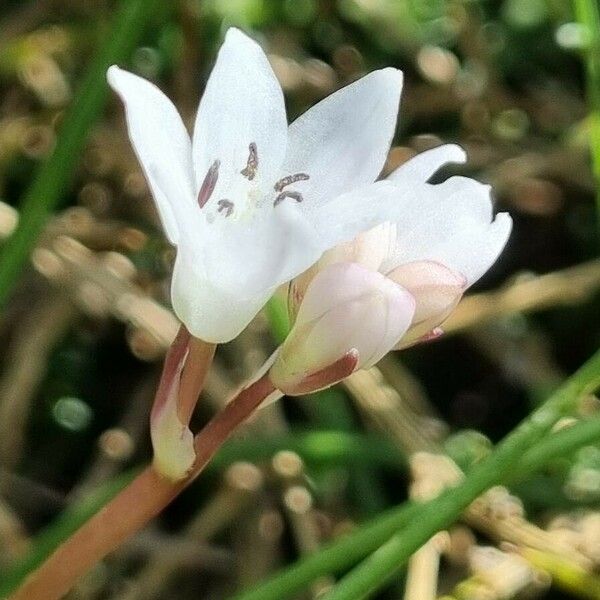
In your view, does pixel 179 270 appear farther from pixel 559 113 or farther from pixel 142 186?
pixel 559 113

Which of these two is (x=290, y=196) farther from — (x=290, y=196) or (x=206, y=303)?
(x=206, y=303)

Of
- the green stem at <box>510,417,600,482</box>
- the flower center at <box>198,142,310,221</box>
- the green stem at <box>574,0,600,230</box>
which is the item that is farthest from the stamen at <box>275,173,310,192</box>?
the green stem at <box>574,0,600,230</box>

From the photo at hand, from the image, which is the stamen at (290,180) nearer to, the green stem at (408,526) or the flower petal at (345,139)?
the flower petal at (345,139)

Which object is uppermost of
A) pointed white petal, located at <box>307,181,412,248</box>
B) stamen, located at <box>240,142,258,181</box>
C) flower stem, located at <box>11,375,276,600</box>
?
pointed white petal, located at <box>307,181,412,248</box>

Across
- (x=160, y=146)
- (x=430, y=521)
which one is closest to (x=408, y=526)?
(x=430, y=521)

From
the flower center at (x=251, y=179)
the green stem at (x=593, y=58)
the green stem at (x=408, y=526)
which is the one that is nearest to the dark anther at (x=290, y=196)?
the flower center at (x=251, y=179)

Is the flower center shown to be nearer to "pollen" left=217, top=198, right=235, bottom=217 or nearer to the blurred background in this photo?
"pollen" left=217, top=198, right=235, bottom=217
